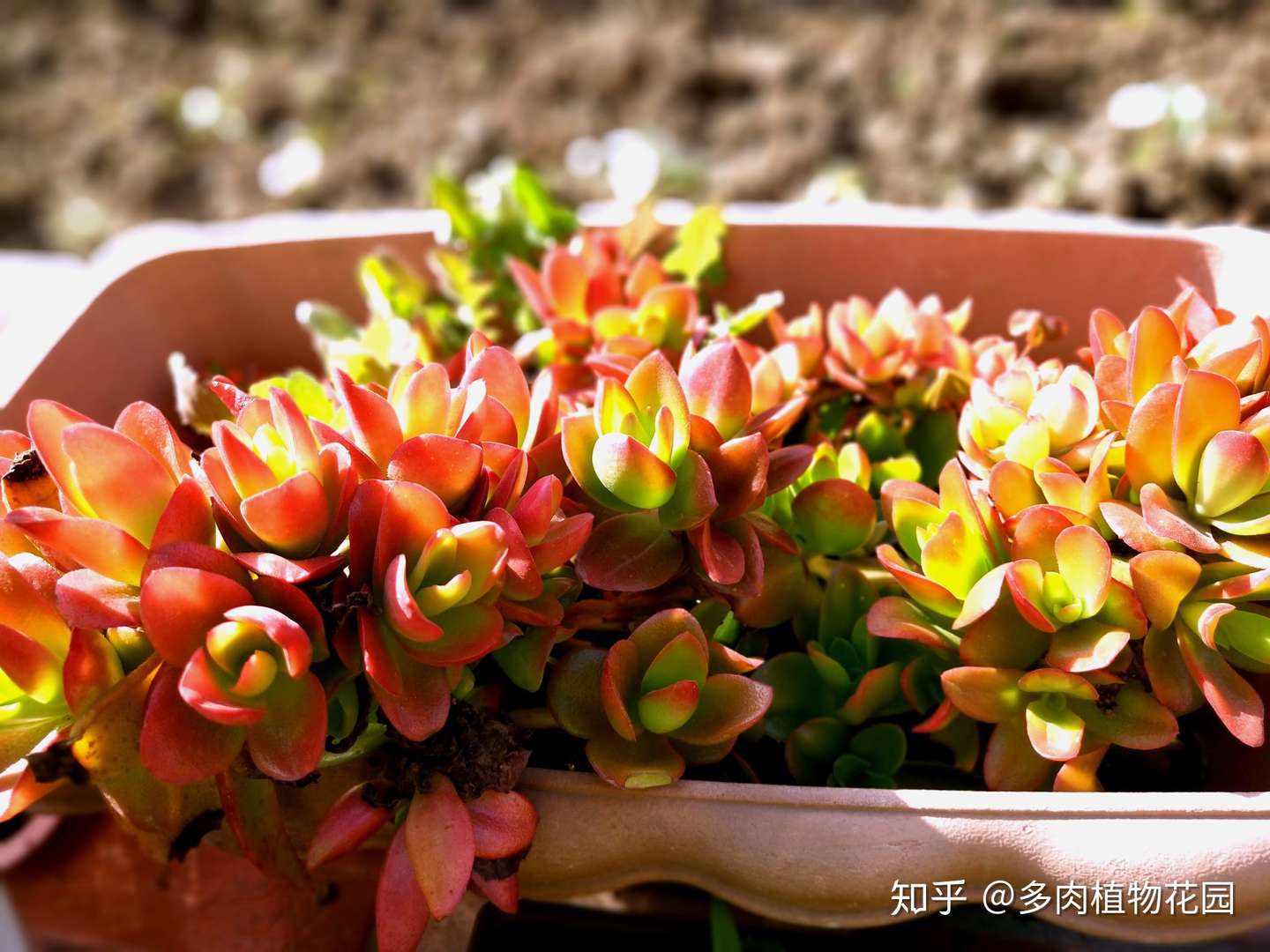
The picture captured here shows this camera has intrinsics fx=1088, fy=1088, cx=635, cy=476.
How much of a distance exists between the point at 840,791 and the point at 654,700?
0.11 metres

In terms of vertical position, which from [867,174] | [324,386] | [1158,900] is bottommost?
[867,174]

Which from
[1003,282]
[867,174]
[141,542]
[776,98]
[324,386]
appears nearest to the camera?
[141,542]

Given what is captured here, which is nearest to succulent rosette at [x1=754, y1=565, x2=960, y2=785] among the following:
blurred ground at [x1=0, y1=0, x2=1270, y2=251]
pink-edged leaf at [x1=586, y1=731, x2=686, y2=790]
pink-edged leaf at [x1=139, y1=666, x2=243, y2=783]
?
pink-edged leaf at [x1=586, y1=731, x2=686, y2=790]

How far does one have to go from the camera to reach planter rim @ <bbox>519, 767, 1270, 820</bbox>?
0.53 metres

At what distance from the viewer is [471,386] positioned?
561mm

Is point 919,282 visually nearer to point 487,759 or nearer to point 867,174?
point 487,759

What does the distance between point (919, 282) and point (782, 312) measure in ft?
0.40

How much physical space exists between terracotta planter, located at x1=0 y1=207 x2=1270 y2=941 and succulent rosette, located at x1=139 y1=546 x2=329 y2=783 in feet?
0.43

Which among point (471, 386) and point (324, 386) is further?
point (324, 386)

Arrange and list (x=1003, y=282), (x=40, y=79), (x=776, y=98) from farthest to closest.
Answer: (x=40, y=79), (x=776, y=98), (x=1003, y=282)

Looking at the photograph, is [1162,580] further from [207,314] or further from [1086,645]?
[207,314]

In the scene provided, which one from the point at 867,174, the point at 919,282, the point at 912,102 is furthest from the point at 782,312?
the point at 912,102

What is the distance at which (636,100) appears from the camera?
2.08 metres

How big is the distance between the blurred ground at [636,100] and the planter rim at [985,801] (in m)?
1.16
